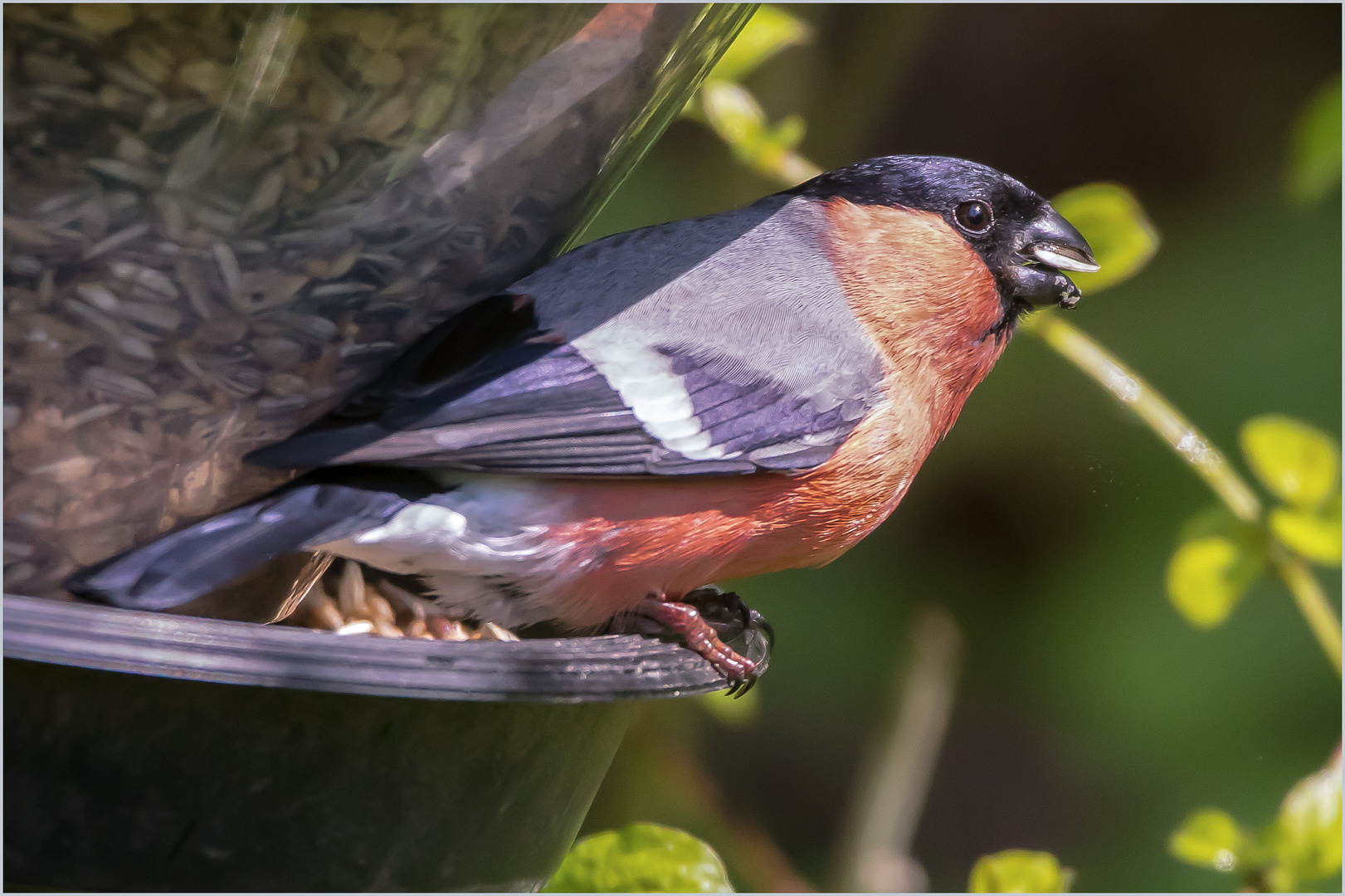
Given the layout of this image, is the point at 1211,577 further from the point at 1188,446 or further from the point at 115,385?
the point at 115,385

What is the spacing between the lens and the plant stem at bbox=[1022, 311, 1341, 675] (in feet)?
5.52

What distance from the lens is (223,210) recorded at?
1.15 meters

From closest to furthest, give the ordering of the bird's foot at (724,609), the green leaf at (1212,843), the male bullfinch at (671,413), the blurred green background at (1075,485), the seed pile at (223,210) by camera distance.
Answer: the seed pile at (223,210)
the male bullfinch at (671,413)
the green leaf at (1212,843)
the bird's foot at (724,609)
the blurred green background at (1075,485)

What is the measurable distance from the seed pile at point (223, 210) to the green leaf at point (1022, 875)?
91cm

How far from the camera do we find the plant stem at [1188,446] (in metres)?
1.68

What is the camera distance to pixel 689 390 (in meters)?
1.39

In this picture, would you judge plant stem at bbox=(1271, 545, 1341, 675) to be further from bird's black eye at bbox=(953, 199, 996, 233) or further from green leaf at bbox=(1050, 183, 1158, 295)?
bird's black eye at bbox=(953, 199, 996, 233)

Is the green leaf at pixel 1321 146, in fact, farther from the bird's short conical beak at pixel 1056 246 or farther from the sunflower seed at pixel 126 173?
the sunflower seed at pixel 126 173

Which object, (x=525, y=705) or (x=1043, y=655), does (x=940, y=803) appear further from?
(x=525, y=705)

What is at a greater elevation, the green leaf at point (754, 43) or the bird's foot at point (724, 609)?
the green leaf at point (754, 43)

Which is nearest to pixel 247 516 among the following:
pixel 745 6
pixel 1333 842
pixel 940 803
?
pixel 745 6

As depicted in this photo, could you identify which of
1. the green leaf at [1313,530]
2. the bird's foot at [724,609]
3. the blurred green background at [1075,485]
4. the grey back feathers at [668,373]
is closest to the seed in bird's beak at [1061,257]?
the grey back feathers at [668,373]

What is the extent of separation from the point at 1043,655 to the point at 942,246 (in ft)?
6.21

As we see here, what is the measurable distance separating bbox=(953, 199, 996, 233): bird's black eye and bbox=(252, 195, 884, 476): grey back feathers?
19cm
